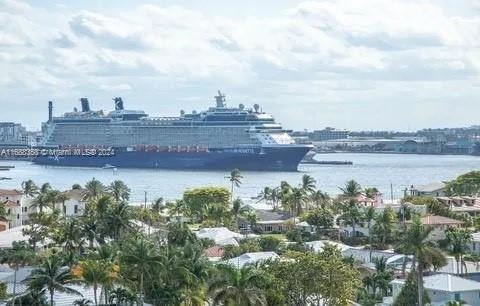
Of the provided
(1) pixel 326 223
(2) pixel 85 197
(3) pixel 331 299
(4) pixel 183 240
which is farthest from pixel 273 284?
(2) pixel 85 197

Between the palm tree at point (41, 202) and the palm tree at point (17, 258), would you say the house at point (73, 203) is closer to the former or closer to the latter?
the palm tree at point (41, 202)

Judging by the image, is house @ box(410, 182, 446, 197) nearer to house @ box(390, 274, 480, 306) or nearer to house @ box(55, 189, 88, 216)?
house @ box(55, 189, 88, 216)

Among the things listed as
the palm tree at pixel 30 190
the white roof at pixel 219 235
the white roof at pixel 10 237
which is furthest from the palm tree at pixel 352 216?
the palm tree at pixel 30 190

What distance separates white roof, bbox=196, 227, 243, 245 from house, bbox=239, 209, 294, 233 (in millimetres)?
12475

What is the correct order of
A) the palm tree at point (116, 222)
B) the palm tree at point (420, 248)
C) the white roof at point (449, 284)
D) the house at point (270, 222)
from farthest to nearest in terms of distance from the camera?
the house at point (270, 222) < the palm tree at point (116, 222) < the white roof at point (449, 284) < the palm tree at point (420, 248)

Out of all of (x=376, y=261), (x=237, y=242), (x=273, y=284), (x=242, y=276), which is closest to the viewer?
(x=242, y=276)

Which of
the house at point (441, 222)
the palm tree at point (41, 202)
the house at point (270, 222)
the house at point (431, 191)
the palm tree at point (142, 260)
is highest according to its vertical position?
the palm tree at point (142, 260)

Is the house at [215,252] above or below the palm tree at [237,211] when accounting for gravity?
below

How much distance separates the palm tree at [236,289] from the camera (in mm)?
34156

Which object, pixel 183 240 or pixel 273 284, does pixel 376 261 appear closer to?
pixel 183 240

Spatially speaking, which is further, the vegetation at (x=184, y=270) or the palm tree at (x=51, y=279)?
the palm tree at (x=51, y=279)

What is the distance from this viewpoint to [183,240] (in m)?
55.5

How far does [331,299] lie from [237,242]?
3017 cm

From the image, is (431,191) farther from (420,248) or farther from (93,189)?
(420,248)
